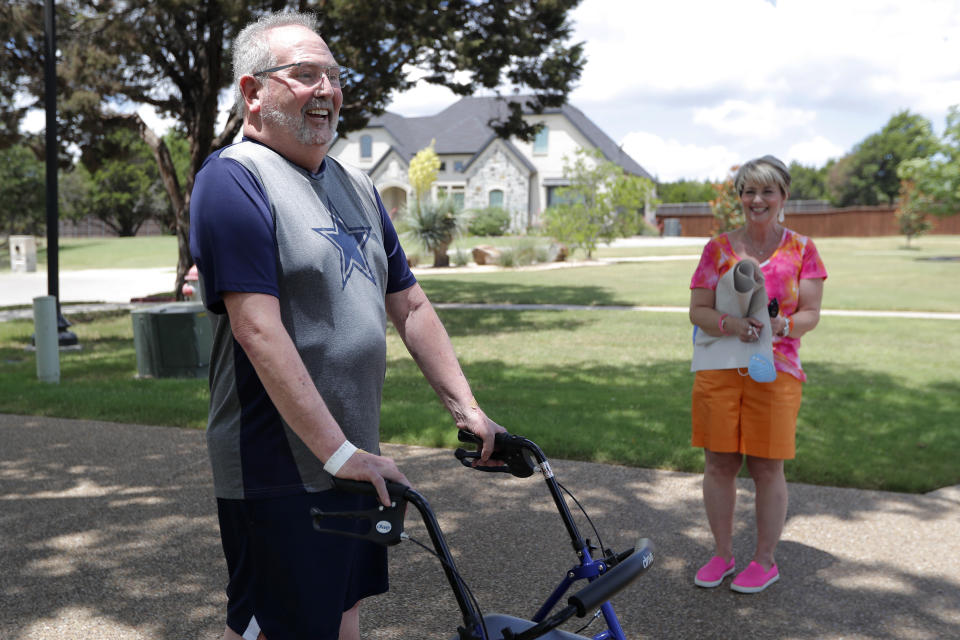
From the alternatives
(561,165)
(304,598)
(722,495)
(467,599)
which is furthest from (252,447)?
(561,165)

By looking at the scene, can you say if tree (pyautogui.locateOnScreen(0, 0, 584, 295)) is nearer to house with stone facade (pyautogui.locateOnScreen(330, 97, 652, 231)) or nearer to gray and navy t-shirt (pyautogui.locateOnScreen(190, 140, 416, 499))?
gray and navy t-shirt (pyautogui.locateOnScreen(190, 140, 416, 499))

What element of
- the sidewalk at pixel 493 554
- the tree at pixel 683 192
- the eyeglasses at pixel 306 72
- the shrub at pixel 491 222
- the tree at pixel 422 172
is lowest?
the sidewalk at pixel 493 554

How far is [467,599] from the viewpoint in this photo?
188cm

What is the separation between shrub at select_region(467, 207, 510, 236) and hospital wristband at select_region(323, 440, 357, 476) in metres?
48.7

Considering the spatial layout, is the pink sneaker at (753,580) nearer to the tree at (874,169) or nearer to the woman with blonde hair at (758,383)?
the woman with blonde hair at (758,383)

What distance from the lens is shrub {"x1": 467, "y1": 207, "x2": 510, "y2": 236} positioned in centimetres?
5088

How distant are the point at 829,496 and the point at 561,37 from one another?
486 inches

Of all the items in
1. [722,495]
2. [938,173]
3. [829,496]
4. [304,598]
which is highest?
[938,173]

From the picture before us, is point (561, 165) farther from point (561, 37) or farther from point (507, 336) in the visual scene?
point (507, 336)

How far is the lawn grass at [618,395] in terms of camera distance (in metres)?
6.41

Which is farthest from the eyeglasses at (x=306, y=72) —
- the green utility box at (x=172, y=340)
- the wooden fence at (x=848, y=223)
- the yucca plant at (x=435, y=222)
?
the wooden fence at (x=848, y=223)

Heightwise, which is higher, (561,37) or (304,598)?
(561,37)

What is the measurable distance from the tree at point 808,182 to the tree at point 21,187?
94116 mm

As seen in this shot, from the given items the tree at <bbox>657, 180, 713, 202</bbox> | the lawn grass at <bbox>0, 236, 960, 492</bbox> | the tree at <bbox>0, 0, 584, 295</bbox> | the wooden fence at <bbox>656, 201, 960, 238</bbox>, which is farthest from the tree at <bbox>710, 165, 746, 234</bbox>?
the tree at <bbox>657, 180, 713, 202</bbox>
